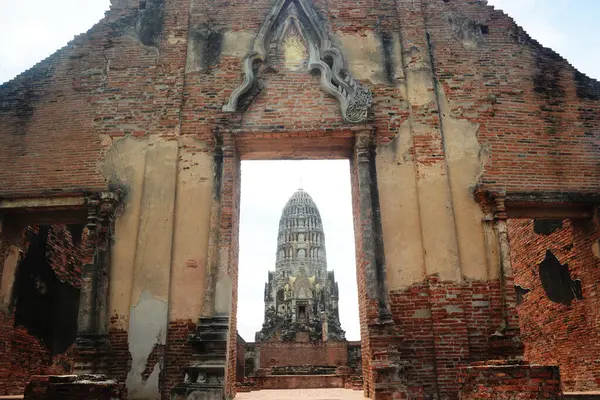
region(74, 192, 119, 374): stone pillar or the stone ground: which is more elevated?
region(74, 192, 119, 374): stone pillar

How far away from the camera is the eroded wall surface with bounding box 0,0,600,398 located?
25.3ft

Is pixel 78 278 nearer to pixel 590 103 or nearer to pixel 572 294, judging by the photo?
pixel 572 294

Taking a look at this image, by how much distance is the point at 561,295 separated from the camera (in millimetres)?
9961

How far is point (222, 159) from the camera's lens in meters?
8.56

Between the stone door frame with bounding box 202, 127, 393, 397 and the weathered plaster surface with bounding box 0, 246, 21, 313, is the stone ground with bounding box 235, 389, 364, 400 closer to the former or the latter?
the stone door frame with bounding box 202, 127, 393, 397

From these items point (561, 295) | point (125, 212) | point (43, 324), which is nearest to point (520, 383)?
point (561, 295)

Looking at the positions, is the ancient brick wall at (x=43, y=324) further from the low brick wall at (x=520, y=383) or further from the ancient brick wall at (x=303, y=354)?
the ancient brick wall at (x=303, y=354)

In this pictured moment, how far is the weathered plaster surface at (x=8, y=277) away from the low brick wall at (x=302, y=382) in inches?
376

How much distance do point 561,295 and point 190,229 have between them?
7318 millimetres

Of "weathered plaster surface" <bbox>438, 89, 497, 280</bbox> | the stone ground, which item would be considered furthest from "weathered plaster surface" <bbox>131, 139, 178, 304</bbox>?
"weathered plaster surface" <bbox>438, 89, 497, 280</bbox>

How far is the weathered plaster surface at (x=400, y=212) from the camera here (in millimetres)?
7922

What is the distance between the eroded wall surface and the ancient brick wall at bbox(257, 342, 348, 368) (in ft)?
57.0

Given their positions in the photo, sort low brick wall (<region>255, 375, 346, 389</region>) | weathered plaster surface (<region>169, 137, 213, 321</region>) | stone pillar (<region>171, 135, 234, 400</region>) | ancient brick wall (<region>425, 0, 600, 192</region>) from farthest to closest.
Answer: low brick wall (<region>255, 375, 346, 389</region>) < ancient brick wall (<region>425, 0, 600, 192</region>) < weathered plaster surface (<region>169, 137, 213, 321</region>) < stone pillar (<region>171, 135, 234, 400</region>)

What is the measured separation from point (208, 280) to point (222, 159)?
2.08 m
